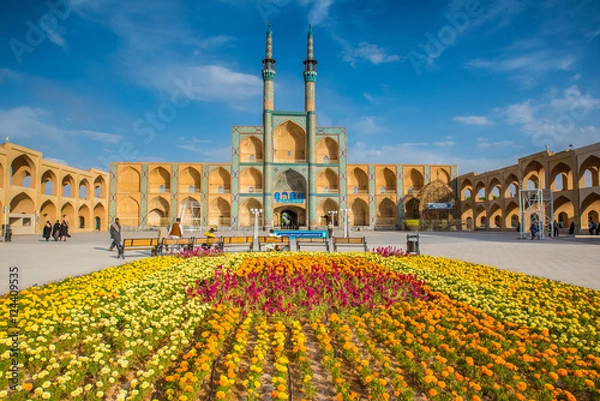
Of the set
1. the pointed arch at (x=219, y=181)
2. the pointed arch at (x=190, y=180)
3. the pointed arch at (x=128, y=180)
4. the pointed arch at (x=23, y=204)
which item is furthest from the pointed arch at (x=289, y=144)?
the pointed arch at (x=23, y=204)

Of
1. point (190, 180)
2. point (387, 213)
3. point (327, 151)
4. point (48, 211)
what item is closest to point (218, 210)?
point (190, 180)

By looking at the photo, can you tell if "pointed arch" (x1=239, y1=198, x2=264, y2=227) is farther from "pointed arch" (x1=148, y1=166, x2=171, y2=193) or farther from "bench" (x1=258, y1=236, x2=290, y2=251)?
"bench" (x1=258, y1=236, x2=290, y2=251)

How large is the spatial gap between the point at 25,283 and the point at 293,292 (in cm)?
480

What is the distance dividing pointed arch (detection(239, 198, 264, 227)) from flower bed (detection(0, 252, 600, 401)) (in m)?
29.1

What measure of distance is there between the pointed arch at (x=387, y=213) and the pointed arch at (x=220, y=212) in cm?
1489

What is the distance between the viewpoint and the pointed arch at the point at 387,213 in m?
36.9

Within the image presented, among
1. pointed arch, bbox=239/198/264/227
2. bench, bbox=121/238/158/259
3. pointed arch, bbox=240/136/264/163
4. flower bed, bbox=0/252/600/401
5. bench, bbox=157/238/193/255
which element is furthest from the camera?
pointed arch, bbox=240/136/264/163

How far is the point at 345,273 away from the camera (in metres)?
6.34

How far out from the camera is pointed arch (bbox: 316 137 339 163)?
36156 millimetres

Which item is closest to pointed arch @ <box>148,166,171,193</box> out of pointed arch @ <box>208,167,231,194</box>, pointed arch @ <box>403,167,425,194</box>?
pointed arch @ <box>208,167,231,194</box>

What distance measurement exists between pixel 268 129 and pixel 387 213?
14641mm

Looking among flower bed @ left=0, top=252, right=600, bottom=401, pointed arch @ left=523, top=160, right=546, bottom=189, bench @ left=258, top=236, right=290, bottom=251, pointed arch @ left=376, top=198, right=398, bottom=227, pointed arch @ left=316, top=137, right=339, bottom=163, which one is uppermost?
pointed arch @ left=316, top=137, right=339, bottom=163

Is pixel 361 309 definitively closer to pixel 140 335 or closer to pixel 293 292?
pixel 293 292

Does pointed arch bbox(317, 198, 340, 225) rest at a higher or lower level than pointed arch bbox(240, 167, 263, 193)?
lower
